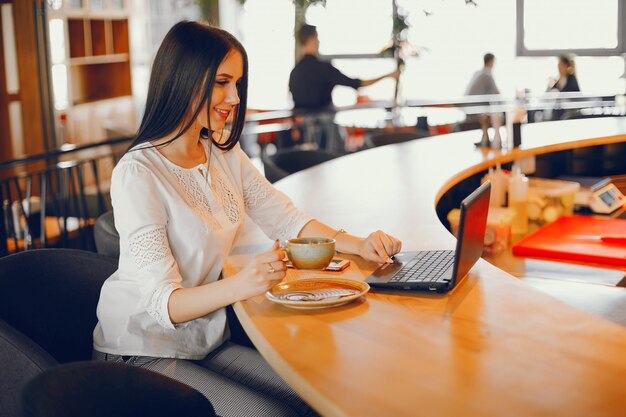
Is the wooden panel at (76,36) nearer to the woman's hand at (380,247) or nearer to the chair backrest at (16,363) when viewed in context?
the woman's hand at (380,247)

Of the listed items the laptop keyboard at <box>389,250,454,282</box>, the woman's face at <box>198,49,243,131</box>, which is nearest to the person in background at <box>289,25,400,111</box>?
the woman's face at <box>198,49,243,131</box>

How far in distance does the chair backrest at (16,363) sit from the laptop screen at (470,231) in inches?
33.9

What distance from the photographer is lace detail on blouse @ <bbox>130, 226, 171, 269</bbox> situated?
187cm

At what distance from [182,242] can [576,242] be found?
1631 mm

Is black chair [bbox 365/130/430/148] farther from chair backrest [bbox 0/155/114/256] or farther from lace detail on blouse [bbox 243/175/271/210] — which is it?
lace detail on blouse [bbox 243/175/271/210]

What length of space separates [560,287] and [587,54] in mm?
9353

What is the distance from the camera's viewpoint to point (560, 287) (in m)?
2.62

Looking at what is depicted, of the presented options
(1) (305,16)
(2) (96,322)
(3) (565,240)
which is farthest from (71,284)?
(1) (305,16)

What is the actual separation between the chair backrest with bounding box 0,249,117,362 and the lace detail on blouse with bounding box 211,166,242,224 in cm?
32

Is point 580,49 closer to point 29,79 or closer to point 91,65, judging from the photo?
point 91,65

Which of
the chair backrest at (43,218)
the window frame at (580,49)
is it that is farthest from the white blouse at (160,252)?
the window frame at (580,49)

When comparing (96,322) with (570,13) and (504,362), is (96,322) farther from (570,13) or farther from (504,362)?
(570,13)

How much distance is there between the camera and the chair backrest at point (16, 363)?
5.12ft

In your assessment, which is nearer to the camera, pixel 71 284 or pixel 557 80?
pixel 71 284
